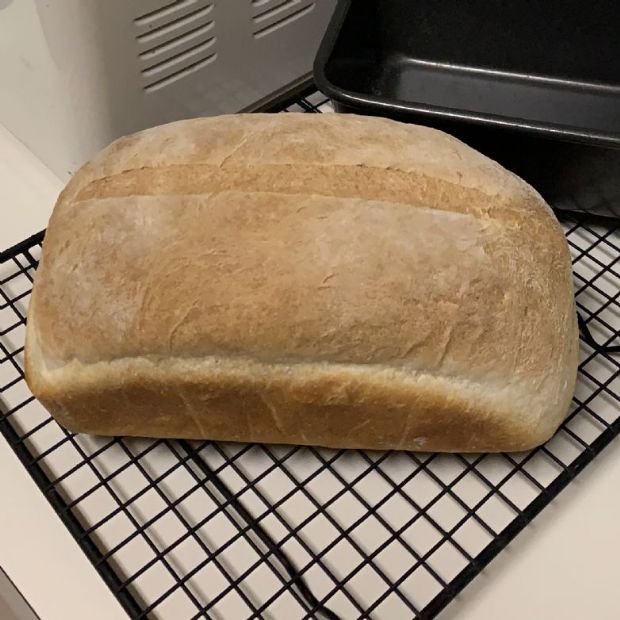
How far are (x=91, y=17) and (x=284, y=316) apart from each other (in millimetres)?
344

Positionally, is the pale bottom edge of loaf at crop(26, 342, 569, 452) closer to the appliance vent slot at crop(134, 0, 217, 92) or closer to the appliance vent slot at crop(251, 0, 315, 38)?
the appliance vent slot at crop(134, 0, 217, 92)

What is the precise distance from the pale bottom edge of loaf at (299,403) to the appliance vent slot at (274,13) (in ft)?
1.48

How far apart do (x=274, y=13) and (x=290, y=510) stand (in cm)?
56

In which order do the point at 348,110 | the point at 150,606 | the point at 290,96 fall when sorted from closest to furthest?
the point at 150,606 → the point at 348,110 → the point at 290,96

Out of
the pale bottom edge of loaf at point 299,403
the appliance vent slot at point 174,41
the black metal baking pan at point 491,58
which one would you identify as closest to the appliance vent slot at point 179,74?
the appliance vent slot at point 174,41

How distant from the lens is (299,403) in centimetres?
64

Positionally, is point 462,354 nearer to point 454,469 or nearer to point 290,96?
point 454,469

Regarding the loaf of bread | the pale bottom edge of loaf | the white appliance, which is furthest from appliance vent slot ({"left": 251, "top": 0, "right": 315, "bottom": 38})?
the pale bottom edge of loaf

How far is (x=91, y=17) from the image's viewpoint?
2.33 feet

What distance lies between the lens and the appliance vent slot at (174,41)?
2.53ft

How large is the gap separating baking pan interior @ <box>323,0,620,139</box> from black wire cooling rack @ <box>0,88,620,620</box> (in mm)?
334

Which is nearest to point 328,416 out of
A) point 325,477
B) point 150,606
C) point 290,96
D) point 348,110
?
point 325,477

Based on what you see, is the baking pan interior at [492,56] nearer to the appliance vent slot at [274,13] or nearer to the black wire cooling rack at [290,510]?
the appliance vent slot at [274,13]

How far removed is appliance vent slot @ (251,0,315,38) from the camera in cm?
87
